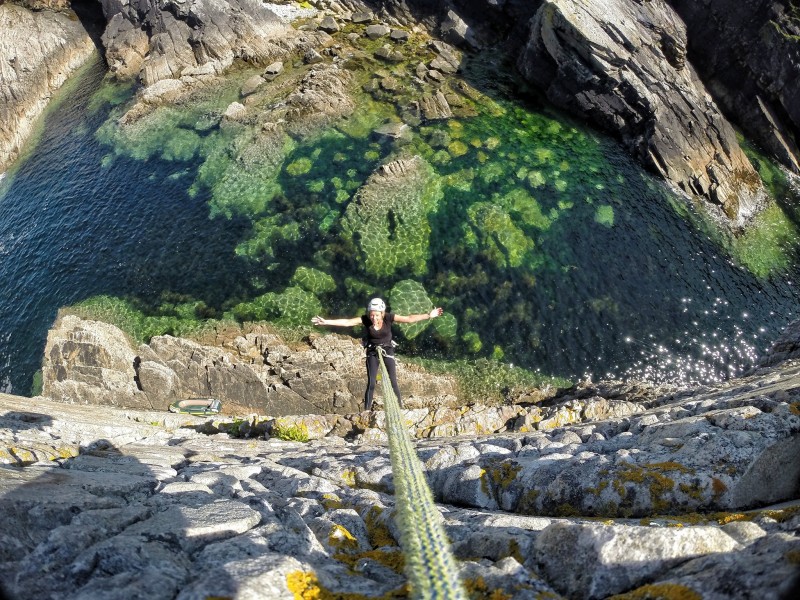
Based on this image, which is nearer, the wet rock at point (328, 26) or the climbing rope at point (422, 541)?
the climbing rope at point (422, 541)

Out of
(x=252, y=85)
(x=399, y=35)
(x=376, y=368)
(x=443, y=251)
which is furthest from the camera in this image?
(x=399, y=35)

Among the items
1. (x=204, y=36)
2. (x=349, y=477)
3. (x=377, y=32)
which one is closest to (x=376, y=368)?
(x=349, y=477)

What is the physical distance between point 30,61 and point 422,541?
53819 millimetres

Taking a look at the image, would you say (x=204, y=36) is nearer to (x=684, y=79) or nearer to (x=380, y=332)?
(x=684, y=79)

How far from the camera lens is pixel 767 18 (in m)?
30.0

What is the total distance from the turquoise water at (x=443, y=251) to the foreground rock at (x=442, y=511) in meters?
10.9

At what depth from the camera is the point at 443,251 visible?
80.0 feet

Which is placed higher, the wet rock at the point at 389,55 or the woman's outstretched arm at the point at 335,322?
the wet rock at the point at 389,55

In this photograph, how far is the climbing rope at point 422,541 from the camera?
3902 millimetres

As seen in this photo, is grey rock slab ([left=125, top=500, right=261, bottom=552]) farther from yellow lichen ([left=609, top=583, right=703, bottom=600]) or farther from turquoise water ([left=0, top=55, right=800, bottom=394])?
turquoise water ([left=0, top=55, right=800, bottom=394])

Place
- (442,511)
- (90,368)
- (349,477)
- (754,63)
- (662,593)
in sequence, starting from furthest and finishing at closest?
1. (754,63)
2. (90,368)
3. (349,477)
4. (442,511)
5. (662,593)

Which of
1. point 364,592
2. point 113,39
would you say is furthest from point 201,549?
point 113,39

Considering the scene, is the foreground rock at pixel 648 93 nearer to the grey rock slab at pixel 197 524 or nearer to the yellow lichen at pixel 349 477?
the yellow lichen at pixel 349 477

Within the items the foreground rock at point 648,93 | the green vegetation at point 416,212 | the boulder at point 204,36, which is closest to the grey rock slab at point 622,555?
the green vegetation at point 416,212
